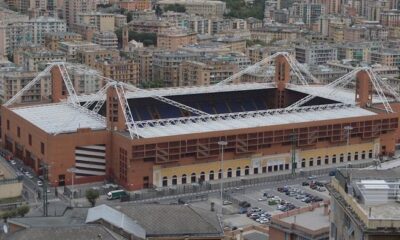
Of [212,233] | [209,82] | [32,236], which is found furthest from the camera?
[209,82]

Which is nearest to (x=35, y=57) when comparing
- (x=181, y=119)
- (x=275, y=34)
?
(x=181, y=119)

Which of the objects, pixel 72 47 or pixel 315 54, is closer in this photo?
pixel 72 47

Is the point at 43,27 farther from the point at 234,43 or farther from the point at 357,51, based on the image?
the point at 357,51

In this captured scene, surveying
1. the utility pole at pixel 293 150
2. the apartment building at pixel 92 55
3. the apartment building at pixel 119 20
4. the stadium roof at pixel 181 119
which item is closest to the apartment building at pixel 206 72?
the apartment building at pixel 92 55

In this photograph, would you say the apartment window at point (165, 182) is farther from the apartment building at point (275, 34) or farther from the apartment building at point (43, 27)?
the apartment building at point (275, 34)

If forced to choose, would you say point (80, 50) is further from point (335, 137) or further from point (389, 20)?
point (389, 20)

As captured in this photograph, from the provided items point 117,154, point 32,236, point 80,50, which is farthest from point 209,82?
point 32,236
